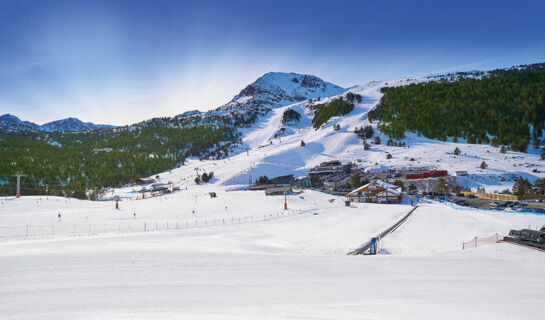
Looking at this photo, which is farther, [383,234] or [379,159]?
[379,159]

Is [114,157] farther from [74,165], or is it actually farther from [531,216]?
[531,216]

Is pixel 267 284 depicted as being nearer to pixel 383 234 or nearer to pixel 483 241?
pixel 383 234

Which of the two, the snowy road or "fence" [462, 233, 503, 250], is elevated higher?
the snowy road

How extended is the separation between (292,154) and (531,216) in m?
75.2

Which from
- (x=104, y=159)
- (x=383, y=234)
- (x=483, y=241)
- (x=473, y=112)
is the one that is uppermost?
(x=473, y=112)

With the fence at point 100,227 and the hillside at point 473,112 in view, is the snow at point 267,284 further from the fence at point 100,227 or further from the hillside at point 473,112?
the hillside at point 473,112

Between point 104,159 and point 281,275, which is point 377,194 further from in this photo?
point 104,159

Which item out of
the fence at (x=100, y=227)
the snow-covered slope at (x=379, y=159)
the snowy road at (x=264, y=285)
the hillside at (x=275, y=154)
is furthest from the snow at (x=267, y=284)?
the hillside at (x=275, y=154)

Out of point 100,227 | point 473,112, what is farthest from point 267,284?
point 473,112

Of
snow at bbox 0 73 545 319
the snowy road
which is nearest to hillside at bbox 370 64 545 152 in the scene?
snow at bbox 0 73 545 319

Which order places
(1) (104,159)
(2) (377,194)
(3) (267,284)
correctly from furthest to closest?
(1) (104,159)
(2) (377,194)
(3) (267,284)

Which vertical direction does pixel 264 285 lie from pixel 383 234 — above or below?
above

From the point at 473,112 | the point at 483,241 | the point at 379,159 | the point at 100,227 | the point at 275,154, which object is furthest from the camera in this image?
the point at 473,112

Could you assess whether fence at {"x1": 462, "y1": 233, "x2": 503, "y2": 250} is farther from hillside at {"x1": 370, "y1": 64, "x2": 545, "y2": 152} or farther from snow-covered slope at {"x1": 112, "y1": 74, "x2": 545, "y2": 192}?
hillside at {"x1": 370, "y1": 64, "x2": 545, "y2": 152}
